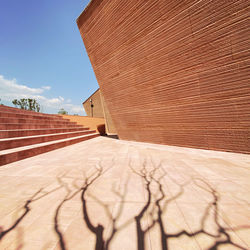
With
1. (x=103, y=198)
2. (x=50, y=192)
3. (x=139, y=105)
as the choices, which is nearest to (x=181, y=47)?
(x=139, y=105)

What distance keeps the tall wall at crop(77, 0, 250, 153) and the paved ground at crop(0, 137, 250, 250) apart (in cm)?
205

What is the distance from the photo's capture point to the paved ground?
A: 1.02 metres

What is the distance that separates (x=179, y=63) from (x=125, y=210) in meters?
4.37

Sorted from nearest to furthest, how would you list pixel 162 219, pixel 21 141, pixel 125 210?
1. pixel 162 219
2. pixel 125 210
3. pixel 21 141

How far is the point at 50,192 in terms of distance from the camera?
1.71 meters

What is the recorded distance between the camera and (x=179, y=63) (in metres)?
3.78

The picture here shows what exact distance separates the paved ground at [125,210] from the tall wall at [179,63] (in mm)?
2047

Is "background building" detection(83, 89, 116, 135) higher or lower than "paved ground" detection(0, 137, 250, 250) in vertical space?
higher

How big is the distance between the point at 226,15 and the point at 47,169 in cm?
577

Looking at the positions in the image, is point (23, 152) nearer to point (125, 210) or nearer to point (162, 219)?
point (125, 210)

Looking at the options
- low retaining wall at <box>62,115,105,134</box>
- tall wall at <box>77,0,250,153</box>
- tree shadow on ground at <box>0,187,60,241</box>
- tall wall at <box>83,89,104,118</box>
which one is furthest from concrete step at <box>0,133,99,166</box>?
tall wall at <box>83,89,104,118</box>

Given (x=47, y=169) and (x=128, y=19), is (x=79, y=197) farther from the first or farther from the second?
(x=128, y=19)

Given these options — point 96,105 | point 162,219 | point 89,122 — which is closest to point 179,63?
point 162,219

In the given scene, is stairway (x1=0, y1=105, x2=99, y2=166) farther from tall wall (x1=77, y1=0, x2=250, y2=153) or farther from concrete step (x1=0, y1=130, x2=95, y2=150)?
tall wall (x1=77, y1=0, x2=250, y2=153)
